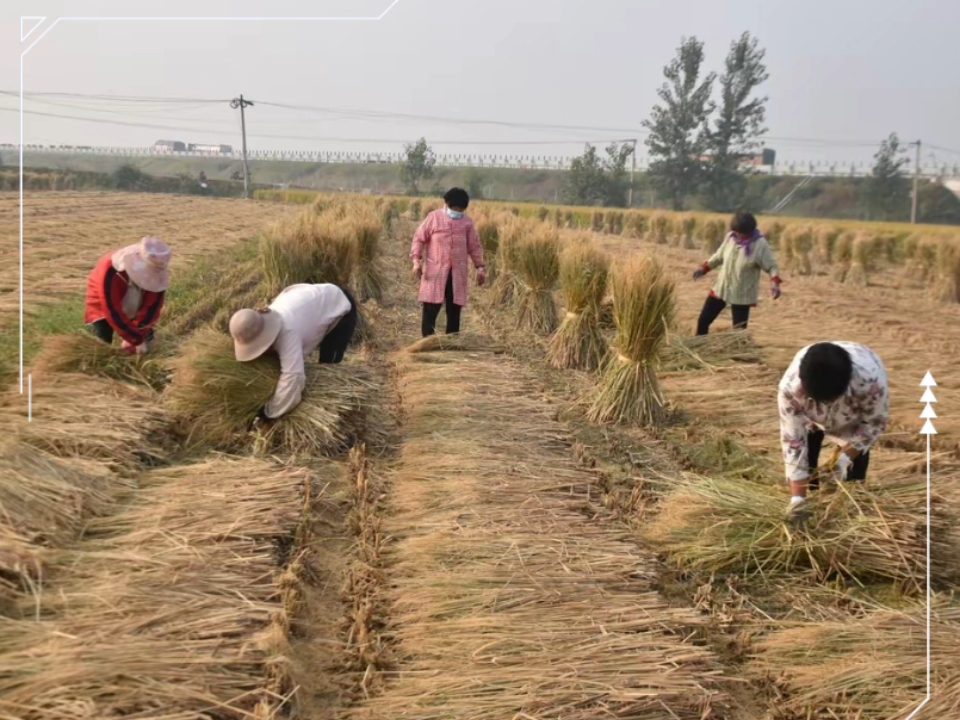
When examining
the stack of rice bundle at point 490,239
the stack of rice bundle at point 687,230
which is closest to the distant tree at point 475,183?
the stack of rice bundle at point 687,230

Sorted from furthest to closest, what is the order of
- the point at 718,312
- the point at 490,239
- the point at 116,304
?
the point at 490,239
the point at 718,312
the point at 116,304

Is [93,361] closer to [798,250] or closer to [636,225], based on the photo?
[798,250]

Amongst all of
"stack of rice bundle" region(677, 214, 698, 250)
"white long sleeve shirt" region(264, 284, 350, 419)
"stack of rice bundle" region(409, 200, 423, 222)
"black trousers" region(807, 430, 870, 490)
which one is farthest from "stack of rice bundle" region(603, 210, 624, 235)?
"black trousers" region(807, 430, 870, 490)

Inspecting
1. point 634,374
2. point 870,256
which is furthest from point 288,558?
point 870,256

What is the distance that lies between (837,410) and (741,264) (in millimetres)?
3398

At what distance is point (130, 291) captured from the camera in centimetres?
479

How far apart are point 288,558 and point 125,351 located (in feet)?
7.58

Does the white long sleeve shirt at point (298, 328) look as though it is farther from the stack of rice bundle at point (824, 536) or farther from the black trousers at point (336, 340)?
the stack of rice bundle at point (824, 536)

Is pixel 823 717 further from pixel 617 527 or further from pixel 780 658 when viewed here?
pixel 617 527

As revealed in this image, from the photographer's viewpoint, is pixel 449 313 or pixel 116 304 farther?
pixel 449 313

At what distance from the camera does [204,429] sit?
410 centimetres

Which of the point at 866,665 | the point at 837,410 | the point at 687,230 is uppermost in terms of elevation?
the point at 687,230

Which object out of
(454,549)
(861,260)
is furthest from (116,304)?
(861,260)

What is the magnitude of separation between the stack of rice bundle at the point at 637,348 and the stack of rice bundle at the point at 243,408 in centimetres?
167
